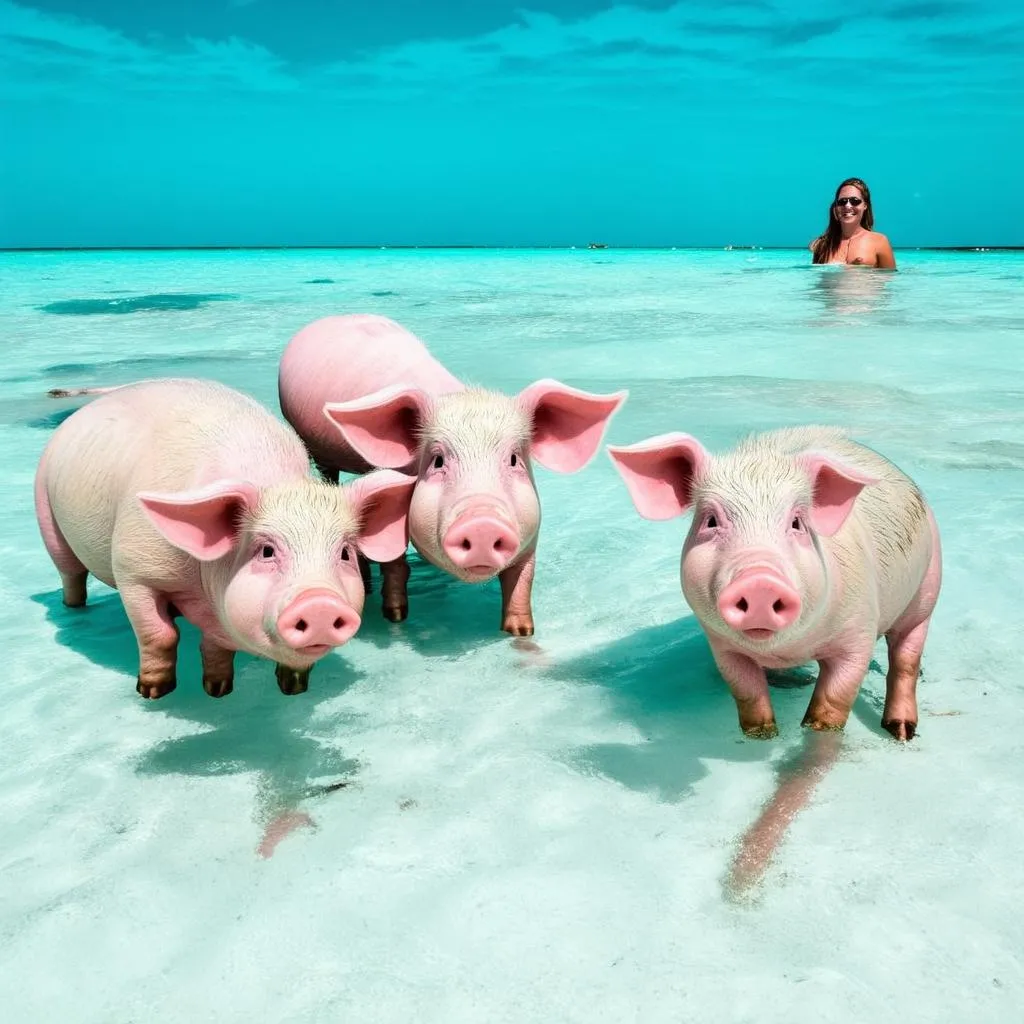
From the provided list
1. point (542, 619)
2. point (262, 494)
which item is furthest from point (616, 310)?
point (262, 494)

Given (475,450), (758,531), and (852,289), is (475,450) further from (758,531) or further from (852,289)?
(852,289)

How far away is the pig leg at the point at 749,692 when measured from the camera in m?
3.27

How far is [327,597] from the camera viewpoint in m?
3.00

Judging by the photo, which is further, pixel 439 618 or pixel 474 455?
pixel 439 618

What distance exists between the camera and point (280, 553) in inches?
125

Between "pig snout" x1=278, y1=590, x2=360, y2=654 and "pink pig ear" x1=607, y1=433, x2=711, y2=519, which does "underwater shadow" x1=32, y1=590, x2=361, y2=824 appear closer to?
"pig snout" x1=278, y1=590, x2=360, y2=654

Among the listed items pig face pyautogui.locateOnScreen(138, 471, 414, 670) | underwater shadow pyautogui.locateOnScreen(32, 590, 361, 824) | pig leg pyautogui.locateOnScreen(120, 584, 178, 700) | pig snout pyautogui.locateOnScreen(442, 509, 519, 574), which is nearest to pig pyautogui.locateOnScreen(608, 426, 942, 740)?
pig snout pyautogui.locateOnScreen(442, 509, 519, 574)

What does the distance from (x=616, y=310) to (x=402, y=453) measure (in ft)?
55.1

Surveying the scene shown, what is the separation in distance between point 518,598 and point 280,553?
152 cm

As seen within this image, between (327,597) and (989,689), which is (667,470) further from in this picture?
(989,689)

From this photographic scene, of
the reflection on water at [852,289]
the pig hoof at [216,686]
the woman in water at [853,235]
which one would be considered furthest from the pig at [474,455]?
the woman in water at [853,235]

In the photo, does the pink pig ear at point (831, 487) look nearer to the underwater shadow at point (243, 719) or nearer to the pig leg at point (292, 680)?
the underwater shadow at point (243, 719)

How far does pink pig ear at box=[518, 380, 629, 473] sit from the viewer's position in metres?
4.25

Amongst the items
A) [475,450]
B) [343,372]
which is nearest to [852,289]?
[343,372]
